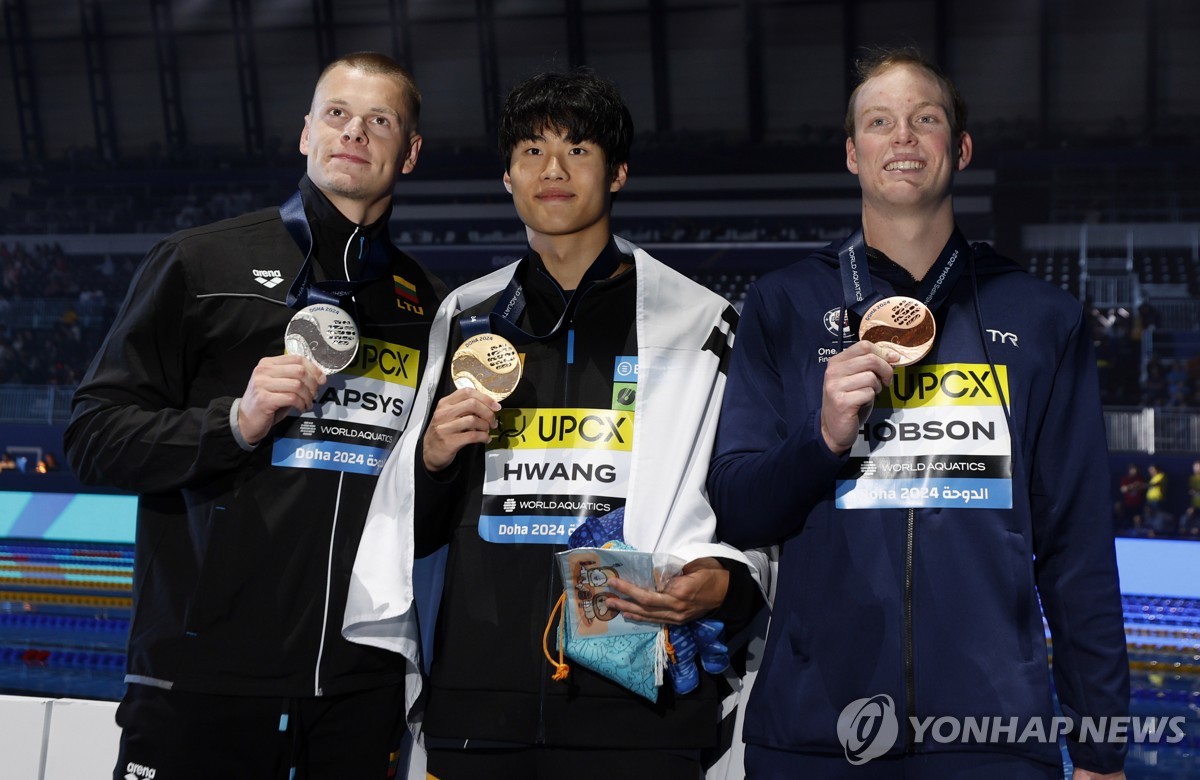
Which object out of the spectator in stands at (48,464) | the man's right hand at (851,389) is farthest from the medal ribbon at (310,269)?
the spectator in stands at (48,464)

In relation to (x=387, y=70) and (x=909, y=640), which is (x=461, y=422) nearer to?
(x=909, y=640)

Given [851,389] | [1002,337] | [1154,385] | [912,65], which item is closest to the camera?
[851,389]

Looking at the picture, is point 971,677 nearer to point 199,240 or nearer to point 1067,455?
point 1067,455

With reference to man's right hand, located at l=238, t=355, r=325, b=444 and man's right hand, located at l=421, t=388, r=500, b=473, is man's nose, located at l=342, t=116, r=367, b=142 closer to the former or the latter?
man's right hand, located at l=238, t=355, r=325, b=444

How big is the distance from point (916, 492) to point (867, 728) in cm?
41

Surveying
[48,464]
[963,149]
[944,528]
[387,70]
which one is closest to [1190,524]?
[963,149]

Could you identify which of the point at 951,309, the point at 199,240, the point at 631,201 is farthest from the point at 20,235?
the point at 951,309

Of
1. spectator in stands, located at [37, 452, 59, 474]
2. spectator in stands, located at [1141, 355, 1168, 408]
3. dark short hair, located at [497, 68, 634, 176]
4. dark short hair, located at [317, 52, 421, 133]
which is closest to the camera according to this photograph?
dark short hair, located at [497, 68, 634, 176]

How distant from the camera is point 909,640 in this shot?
1.84 meters

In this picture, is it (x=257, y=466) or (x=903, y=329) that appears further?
(x=257, y=466)

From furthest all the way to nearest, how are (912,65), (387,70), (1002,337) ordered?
(387,70) < (912,65) < (1002,337)

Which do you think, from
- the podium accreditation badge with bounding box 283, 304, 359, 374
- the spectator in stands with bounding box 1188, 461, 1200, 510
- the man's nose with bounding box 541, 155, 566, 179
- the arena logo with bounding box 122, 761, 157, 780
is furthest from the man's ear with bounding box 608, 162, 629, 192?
the spectator in stands with bounding box 1188, 461, 1200, 510

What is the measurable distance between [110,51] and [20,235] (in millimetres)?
2883
